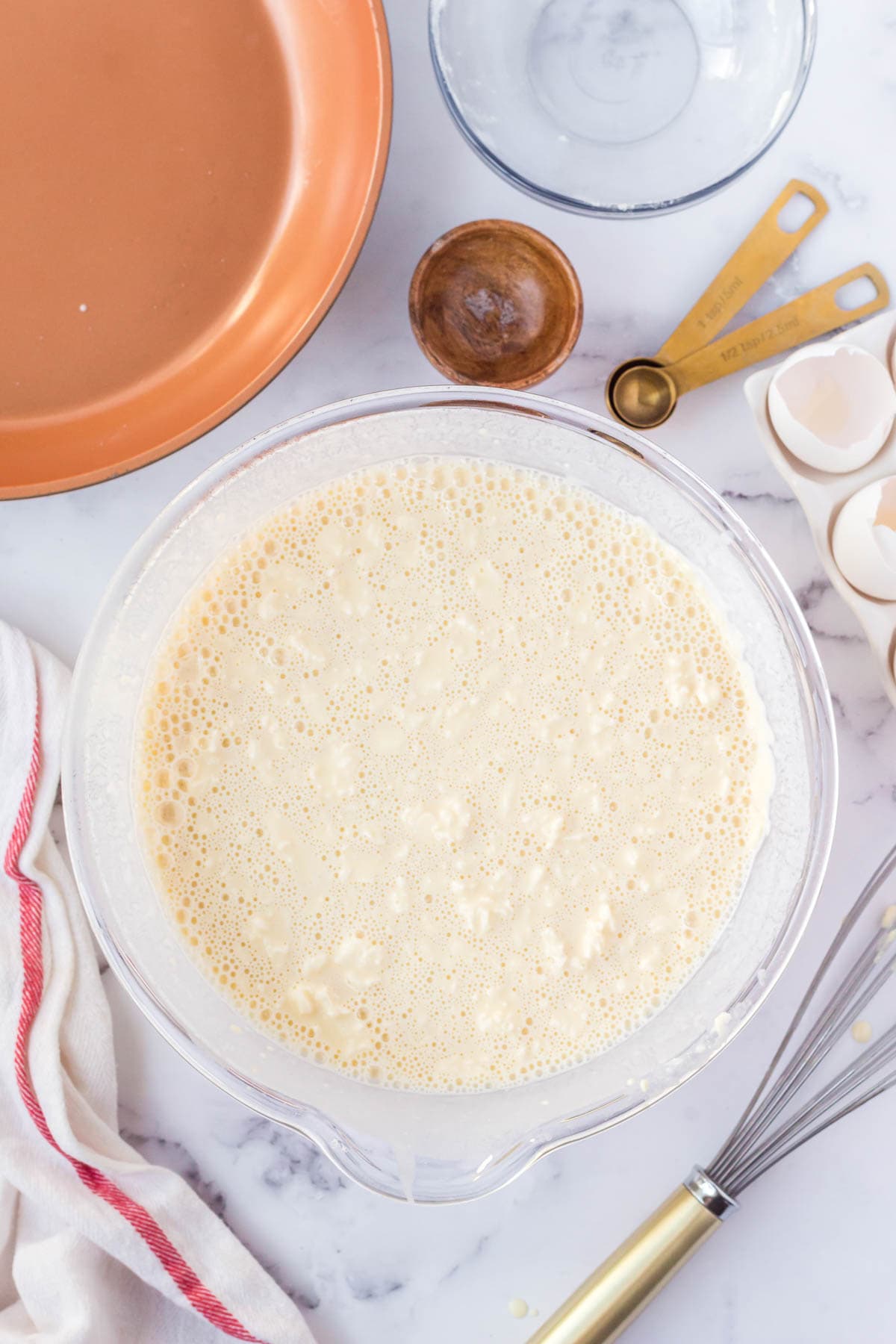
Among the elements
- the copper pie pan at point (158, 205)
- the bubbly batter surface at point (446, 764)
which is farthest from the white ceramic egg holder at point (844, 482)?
the copper pie pan at point (158, 205)

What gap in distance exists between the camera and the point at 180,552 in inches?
40.0

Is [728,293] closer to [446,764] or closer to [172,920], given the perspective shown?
[446,764]

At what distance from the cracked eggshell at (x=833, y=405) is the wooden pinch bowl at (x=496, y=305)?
203 mm

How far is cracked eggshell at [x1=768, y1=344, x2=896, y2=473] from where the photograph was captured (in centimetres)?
101

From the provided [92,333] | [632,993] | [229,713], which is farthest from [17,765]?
[632,993]

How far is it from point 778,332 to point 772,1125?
31.1 inches

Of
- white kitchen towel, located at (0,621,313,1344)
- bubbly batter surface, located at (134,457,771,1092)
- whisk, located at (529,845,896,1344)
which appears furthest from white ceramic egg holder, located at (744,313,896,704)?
white kitchen towel, located at (0,621,313,1344)

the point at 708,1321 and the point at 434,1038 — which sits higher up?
the point at 434,1038

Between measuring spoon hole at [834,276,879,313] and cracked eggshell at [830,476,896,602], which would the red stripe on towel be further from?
measuring spoon hole at [834,276,879,313]

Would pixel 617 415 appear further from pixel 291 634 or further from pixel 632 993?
pixel 632 993

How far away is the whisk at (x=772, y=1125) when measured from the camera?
106cm

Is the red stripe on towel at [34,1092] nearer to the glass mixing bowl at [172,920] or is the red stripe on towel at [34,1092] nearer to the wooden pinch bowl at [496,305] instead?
the glass mixing bowl at [172,920]

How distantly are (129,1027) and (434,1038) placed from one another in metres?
0.31

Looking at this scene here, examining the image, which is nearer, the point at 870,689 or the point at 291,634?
the point at 291,634
